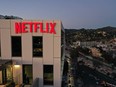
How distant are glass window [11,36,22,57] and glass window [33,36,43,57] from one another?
3.70 ft

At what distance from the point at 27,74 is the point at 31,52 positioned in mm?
1721

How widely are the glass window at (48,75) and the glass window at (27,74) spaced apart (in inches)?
43.1

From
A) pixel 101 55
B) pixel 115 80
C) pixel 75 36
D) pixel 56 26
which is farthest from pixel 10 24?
pixel 75 36

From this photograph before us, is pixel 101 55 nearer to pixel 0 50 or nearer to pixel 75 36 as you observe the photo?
pixel 75 36

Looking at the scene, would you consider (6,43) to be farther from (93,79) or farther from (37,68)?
(93,79)

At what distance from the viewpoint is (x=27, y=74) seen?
1819cm

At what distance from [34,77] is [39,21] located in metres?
4.18

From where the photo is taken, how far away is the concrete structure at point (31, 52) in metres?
17.7

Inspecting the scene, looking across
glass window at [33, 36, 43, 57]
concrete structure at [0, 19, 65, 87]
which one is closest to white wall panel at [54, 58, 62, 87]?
concrete structure at [0, 19, 65, 87]

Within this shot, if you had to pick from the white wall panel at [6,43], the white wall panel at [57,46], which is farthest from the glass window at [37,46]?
the white wall panel at [6,43]

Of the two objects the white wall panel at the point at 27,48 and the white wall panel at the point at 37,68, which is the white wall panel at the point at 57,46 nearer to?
the white wall panel at the point at 37,68

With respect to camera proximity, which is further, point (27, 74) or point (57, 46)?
point (27, 74)

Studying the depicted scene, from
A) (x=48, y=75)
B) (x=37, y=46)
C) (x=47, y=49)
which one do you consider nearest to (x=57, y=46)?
(x=47, y=49)

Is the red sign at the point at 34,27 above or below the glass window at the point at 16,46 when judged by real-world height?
above
